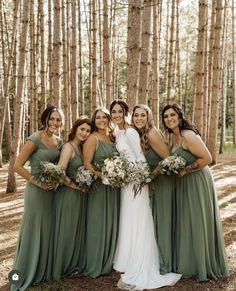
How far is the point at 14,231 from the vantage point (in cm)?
642

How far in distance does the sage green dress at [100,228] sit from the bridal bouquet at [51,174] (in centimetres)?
44

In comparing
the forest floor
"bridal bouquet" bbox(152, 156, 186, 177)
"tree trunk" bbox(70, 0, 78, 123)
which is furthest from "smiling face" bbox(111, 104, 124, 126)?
"tree trunk" bbox(70, 0, 78, 123)

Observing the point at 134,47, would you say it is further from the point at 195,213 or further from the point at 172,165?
the point at 195,213

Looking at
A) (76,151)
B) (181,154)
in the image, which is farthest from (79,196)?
(181,154)

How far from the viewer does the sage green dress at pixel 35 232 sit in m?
4.39

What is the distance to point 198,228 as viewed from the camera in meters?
4.47

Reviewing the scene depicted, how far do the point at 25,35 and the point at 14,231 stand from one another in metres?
4.14

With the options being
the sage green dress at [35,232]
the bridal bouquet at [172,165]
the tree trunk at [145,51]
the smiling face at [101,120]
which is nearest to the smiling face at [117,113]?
the smiling face at [101,120]

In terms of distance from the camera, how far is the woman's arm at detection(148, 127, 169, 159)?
4.57 meters

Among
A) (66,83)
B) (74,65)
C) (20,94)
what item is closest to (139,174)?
(20,94)

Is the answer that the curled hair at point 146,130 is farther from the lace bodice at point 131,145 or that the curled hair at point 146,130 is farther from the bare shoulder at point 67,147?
the bare shoulder at point 67,147

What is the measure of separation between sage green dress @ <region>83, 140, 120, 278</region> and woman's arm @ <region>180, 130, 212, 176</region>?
2.74 feet

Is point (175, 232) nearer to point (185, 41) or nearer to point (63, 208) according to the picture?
point (63, 208)

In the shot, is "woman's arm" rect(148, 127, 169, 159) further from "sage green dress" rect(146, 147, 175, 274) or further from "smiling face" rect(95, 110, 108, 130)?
"smiling face" rect(95, 110, 108, 130)
